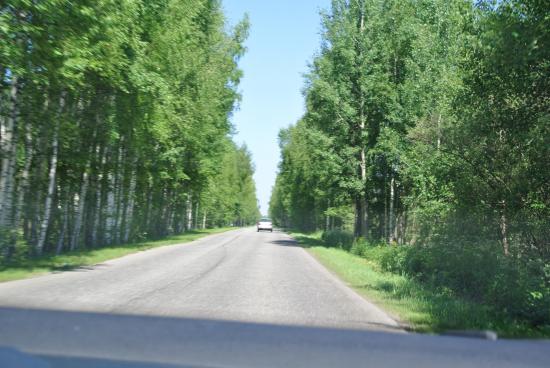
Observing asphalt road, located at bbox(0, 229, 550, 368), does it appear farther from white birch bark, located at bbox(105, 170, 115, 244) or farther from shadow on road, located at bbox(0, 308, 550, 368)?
white birch bark, located at bbox(105, 170, 115, 244)

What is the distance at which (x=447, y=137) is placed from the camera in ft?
52.8

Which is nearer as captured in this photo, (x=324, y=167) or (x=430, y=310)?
(x=430, y=310)

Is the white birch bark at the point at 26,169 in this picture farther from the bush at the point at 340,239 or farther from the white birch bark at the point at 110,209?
the bush at the point at 340,239

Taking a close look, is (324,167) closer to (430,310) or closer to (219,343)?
(430,310)

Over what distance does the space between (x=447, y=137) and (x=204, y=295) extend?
9.09 m

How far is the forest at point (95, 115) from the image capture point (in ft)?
44.2

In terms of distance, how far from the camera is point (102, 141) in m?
22.5

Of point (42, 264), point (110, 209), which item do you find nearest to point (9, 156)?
point (42, 264)

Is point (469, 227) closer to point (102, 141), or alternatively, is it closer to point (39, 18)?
point (39, 18)

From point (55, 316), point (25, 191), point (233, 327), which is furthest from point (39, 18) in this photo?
point (233, 327)

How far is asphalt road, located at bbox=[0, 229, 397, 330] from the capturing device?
8422mm

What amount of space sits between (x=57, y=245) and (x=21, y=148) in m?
4.04

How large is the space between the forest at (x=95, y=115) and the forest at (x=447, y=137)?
26.0 feet

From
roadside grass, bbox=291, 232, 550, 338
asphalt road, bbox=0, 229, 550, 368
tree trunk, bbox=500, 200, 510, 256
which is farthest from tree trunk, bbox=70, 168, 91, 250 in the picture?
tree trunk, bbox=500, 200, 510, 256
